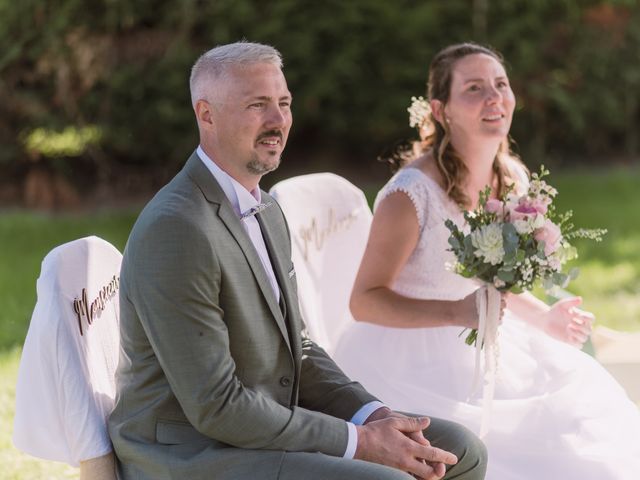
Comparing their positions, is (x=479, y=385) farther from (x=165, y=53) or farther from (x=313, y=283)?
(x=165, y=53)

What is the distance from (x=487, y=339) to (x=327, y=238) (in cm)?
110

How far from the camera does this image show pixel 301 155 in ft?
35.2

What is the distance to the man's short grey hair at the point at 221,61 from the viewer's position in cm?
277

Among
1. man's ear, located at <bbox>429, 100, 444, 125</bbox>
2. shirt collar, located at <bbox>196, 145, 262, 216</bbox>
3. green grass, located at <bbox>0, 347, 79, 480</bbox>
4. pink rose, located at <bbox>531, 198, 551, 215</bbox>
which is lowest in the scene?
green grass, located at <bbox>0, 347, 79, 480</bbox>

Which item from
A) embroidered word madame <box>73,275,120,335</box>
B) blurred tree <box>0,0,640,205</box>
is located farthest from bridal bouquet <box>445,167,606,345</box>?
blurred tree <box>0,0,640,205</box>

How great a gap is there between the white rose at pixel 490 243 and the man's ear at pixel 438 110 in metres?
0.84

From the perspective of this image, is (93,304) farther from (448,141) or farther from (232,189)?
(448,141)

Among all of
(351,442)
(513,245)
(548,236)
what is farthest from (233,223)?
(548,236)

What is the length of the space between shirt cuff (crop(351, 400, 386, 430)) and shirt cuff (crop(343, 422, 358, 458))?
220 mm

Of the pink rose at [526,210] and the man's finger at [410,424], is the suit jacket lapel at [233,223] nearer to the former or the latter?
the man's finger at [410,424]

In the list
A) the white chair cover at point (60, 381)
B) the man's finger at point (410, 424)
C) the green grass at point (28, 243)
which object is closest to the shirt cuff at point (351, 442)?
the man's finger at point (410, 424)

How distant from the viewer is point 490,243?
10.7 feet

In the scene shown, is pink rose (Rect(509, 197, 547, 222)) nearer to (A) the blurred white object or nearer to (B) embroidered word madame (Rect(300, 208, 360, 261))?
(B) embroidered word madame (Rect(300, 208, 360, 261))

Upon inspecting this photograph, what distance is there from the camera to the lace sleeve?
12.7 ft
